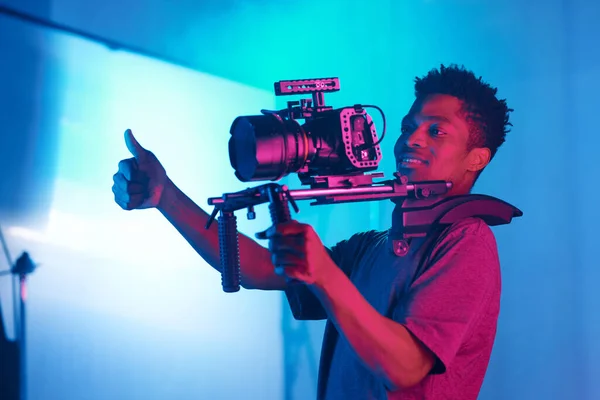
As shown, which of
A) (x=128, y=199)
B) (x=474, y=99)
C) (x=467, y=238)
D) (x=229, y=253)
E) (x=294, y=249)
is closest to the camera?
(x=294, y=249)

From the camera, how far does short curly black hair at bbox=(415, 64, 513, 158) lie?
134 centimetres

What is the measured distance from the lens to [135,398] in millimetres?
2004

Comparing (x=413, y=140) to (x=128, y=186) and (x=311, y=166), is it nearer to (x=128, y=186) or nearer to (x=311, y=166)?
(x=311, y=166)

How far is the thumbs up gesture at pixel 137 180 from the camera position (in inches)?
49.2

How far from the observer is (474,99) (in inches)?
52.7

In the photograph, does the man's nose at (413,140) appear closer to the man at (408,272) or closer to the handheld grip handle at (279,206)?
the man at (408,272)

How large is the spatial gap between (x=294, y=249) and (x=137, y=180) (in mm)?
511

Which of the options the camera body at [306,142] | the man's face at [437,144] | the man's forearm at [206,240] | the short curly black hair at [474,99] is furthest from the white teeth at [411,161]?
the man's forearm at [206,240]

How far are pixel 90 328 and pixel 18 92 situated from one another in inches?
29.2

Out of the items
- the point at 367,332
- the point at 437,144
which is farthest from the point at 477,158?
the point at 367,332

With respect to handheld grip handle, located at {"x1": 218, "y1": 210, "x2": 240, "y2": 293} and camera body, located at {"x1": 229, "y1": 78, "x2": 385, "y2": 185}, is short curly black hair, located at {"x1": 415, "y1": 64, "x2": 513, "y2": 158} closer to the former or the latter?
camera body, located at {"x1": 229, "y1": 78, "x2": 385, "y2": 185}

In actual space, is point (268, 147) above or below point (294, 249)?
above

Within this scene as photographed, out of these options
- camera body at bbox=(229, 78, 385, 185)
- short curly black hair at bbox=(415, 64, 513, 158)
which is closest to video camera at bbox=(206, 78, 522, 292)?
camera body at bbox=(229, 78, 385, 185)

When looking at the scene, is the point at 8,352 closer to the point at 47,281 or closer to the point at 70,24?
the point at 47,281
